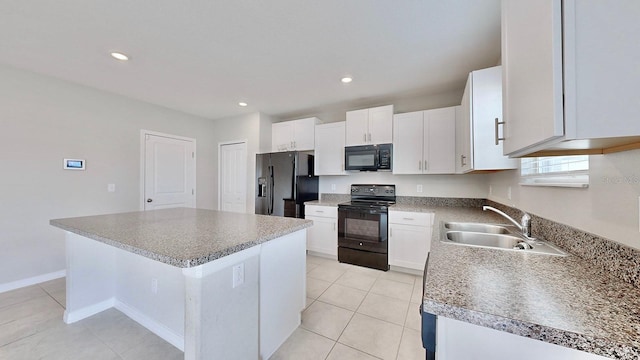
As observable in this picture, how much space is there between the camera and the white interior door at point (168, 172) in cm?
363

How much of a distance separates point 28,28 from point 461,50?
3795 millimetres

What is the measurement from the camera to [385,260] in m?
2.91

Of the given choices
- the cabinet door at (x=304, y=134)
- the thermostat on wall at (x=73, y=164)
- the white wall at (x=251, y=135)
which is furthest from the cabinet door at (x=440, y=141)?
the thermostat on wall at (x=73, y=164)

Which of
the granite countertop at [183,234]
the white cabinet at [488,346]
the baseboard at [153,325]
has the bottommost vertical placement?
the baseboard at [153,325]

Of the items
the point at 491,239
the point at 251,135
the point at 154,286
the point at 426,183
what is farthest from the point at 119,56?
the point at 426,183

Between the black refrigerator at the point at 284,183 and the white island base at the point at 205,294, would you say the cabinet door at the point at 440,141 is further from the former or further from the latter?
the white island base at the point at 205,294

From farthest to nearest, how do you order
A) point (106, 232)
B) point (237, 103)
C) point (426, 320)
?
point (237, 103) < point (106, 232) < point (426, 320)

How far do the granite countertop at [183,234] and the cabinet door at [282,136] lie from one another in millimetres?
2163

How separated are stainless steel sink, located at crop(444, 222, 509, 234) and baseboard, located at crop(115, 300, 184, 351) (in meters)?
2.29

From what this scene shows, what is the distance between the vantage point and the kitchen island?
43.4 inches

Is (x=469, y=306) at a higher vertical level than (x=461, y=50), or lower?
lower

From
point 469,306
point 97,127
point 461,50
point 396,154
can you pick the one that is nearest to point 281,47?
point 461,50

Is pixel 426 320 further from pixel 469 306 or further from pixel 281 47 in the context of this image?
pixel 281 47

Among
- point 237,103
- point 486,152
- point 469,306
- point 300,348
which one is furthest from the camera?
point 237,103
